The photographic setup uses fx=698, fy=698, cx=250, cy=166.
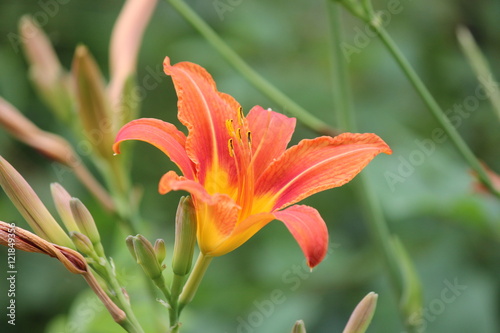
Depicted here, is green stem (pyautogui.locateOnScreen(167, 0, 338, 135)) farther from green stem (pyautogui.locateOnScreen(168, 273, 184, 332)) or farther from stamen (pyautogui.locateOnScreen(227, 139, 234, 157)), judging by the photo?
green stem (pyautogui.locateOnScreen(168, 273, 184, 332))

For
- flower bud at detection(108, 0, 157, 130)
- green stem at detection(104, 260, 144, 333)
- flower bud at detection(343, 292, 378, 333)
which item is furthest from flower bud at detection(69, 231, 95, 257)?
flower bud at detection(108, 0, 157, 130)

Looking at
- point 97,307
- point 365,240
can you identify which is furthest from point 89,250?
point 365,240

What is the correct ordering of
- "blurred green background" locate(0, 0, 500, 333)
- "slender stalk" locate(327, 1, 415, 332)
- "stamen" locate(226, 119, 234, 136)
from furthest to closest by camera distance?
"blurred green background" locate(0, 0, 500, 333) → "slender stalk" locate(327, 1, 415, 332) → "stamen" locate(226, 119, 234, 136)

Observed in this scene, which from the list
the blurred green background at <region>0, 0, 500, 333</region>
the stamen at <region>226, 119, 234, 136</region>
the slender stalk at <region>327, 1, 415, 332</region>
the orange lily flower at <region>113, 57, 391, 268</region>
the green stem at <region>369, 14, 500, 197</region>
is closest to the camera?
the orange lily flower at <region>113, 57, 391, 268</region>

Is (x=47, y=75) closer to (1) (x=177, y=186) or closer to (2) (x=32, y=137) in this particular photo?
(2) (x=32, y=137)

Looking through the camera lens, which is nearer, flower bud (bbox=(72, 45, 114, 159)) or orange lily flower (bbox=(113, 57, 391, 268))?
orange lily flower (bbox=(113, 57, 391, 268))

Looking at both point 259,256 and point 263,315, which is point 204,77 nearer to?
point 263,315
